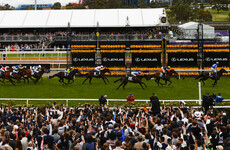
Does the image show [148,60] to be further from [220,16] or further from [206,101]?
[220,16]

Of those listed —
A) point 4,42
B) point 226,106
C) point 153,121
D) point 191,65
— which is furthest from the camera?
point 4,42

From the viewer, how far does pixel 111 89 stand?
21.4m

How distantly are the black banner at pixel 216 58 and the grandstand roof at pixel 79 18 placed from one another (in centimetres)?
2171

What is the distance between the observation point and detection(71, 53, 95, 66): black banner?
25.7 metres

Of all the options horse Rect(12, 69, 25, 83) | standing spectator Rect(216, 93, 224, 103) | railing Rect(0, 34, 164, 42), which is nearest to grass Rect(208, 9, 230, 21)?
railing Rect(0, 34, 164, 42)

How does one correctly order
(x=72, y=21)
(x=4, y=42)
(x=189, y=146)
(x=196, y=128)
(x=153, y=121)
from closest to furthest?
1. (x=189, y=146)
2. (x=196, y=128)
3. (x=153, y=121)
4. (x=4, y=42)
5. (x=72, y=21)

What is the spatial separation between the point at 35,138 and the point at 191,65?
55.9 ft

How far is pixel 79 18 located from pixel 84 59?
2407 centimetres

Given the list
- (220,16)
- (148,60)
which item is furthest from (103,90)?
(220,16)

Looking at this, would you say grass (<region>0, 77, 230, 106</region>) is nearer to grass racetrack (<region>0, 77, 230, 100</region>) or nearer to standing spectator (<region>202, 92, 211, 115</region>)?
grass racetrack (<region>0, 77, 230, 100</region>)

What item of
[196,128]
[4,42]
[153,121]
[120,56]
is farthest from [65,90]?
[4,42]

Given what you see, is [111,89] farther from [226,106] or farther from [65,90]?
[226,106]

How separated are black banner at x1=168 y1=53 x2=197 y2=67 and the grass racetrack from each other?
1192 millimetres

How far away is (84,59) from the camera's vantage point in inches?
1013
